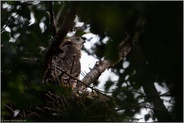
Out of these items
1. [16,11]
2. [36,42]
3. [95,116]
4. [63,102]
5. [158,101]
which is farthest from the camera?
[63,102]

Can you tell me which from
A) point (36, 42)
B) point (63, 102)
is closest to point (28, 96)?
point (36, 42)

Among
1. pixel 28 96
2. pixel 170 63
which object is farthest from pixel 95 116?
pixel 170 63

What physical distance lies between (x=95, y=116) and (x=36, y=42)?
1.21 m

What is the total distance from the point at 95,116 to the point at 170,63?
1.92 m

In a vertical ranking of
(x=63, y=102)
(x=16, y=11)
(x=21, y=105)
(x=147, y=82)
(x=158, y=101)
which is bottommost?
(x=21, y=105)

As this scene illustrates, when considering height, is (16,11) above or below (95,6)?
above

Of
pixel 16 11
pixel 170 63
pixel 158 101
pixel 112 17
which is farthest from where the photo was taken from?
pixel 16 11

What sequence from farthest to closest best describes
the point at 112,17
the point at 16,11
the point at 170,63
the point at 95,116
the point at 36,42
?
1. the point at 95,116
2. the point at 16,11
3. the point at 36,42
4. the point at 170,63
5. the point at 112,17

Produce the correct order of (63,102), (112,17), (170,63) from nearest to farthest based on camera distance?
(112,17)
(170,63)
(63,102)

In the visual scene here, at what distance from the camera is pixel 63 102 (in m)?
3.14

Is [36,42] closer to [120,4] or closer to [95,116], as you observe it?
[120,4]

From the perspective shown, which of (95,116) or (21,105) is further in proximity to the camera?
(95,116)

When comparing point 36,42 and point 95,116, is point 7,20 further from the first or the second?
point 95,116

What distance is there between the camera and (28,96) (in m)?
1.44
